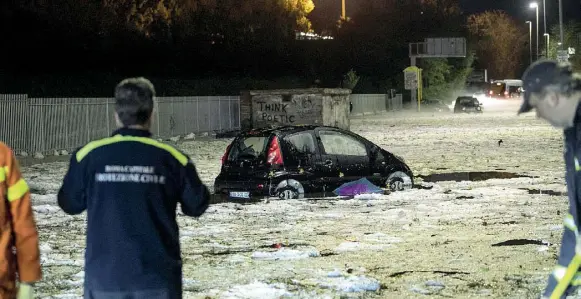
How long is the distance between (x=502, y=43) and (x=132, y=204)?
166 m

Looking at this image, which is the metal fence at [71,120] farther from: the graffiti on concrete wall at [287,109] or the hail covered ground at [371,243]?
the hail covered ground at [371,243]

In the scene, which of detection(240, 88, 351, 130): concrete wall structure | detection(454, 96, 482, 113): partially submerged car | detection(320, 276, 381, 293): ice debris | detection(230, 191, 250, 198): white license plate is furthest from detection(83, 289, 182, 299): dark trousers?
detection(454, 96, 482, 113): partially submerged car

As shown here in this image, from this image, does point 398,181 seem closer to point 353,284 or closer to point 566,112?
point 353,284

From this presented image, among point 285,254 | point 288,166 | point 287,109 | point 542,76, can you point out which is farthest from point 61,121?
point 542,76

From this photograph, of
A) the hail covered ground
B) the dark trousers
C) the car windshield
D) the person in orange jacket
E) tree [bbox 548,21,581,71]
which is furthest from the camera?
tree [bbox 548,21,581,71]

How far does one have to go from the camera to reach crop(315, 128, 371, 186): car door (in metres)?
15.0

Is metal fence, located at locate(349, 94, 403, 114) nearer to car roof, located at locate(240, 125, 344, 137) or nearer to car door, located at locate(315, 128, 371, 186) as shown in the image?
car door, located at locate(315, 128, 371, 186)

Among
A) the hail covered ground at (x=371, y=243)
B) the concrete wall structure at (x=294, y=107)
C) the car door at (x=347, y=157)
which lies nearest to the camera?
the hail covered ground at (x=371, y=243)

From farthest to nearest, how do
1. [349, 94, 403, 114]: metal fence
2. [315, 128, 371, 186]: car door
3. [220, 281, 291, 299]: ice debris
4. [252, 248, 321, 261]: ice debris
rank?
1. [349, 94, 403, 114]: metal fence
2. [315, 128, 371, 186]: car door
3. [252, 248, 321, 261]: ice debris
4. [220, 281, 291, 299]: ice debris

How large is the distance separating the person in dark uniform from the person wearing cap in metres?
1.60

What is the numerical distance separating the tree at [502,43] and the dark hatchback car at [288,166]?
147m

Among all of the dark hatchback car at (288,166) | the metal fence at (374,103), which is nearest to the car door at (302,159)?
the dark hatchback car at (288,166)

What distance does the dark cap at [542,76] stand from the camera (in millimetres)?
3752

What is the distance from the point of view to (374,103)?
78562mm
